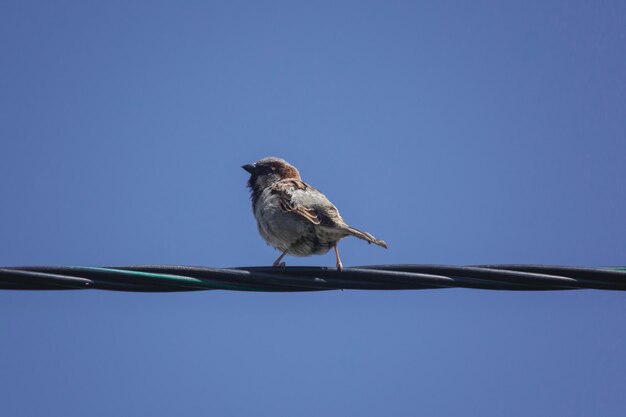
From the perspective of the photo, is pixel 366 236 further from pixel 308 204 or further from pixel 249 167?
pixel 249 167

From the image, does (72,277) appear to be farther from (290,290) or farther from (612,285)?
(612,285)

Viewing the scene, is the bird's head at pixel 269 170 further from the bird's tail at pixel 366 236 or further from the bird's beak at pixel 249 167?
the bird's tail at pixel 366 236

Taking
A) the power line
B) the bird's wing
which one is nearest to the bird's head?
the bird's wing

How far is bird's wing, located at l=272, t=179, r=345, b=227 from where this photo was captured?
661cm

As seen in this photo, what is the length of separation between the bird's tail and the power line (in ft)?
5.69

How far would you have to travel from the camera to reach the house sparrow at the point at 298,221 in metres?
6.60

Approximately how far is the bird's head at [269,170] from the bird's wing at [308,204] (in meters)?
0.92

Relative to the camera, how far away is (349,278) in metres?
4.13

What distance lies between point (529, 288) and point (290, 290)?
1.36 meters

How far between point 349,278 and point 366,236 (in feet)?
6.16

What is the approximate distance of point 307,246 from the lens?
275 inches

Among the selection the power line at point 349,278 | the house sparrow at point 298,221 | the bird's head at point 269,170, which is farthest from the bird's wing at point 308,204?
the power line at point 349,278

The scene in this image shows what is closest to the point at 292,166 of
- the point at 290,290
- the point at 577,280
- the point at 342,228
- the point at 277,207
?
the point at 277,207

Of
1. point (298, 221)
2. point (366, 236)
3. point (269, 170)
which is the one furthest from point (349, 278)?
point (269, 170)
